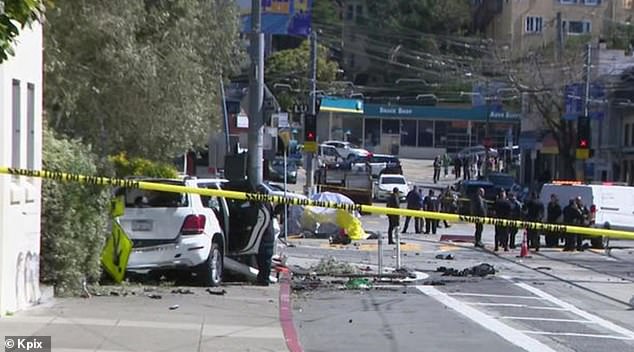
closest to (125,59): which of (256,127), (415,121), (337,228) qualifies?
(256,127)

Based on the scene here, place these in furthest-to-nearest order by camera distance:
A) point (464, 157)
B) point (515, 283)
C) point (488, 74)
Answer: point (464, 157) → point (488, 74) → point (515, 283)

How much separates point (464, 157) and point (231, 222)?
59.4m

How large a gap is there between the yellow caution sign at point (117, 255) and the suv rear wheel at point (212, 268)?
52.6 inches

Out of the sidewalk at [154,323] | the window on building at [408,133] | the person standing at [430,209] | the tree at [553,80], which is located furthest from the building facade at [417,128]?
the sidewalk at [154,323]

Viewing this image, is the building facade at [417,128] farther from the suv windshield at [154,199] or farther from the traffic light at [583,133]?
the suv windshield at [154,199]

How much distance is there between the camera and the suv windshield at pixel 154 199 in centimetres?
1667

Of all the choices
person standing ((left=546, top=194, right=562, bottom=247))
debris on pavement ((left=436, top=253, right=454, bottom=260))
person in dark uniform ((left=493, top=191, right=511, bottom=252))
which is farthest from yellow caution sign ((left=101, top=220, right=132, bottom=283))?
person standing ((left=546, top=194, right=562, bottom=247))

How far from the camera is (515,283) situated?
20797mm

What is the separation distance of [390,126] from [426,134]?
10.6 feet

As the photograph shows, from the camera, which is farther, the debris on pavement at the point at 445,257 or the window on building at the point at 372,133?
the window on building at the point at 372,133

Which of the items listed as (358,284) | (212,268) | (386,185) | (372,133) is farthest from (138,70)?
(372,133)

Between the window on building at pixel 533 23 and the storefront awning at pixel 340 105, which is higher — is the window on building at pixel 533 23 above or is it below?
above

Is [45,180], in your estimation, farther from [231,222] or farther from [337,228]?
[337,228]

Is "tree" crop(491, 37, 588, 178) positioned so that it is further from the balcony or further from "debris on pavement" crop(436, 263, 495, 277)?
"debris on pavement" crop(436, 263, 495, 277)
